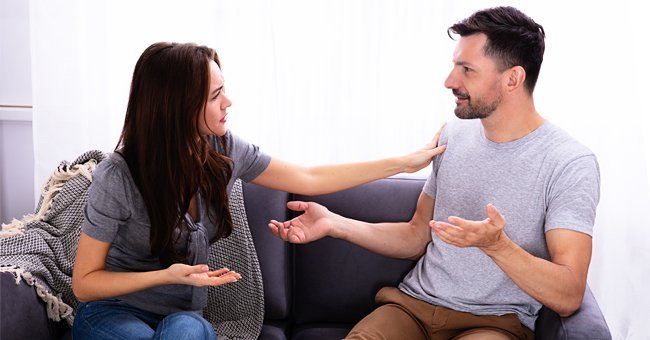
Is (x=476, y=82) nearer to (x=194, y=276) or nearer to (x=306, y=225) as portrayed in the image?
(x=306, y=225)

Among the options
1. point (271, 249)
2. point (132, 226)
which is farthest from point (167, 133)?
point (271, 249)

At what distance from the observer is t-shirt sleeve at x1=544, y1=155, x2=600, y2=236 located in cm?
186

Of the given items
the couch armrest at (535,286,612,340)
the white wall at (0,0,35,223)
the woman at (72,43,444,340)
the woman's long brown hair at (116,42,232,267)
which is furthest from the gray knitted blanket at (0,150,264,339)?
the couch armrest at (535,286,612,340)

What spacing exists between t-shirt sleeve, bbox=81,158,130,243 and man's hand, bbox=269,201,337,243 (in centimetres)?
42

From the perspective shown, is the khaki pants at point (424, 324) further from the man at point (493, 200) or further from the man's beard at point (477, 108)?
the man's beard at point (477, 108)

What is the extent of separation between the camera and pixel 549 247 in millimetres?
1896

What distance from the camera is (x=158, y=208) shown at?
192 centimetres

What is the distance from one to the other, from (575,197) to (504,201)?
19 centimetres

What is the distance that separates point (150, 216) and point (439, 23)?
1235 mm

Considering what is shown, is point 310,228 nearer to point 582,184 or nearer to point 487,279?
point 487,279

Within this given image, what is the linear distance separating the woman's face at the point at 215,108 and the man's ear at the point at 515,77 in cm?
70

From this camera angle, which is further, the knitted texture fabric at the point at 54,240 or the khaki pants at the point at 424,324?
the knitted texture fabric at the point at 54,240

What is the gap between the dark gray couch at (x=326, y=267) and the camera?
2324mm

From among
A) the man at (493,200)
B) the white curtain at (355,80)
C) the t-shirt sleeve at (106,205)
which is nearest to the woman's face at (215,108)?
the t-shirt sleeve at (106,205)
